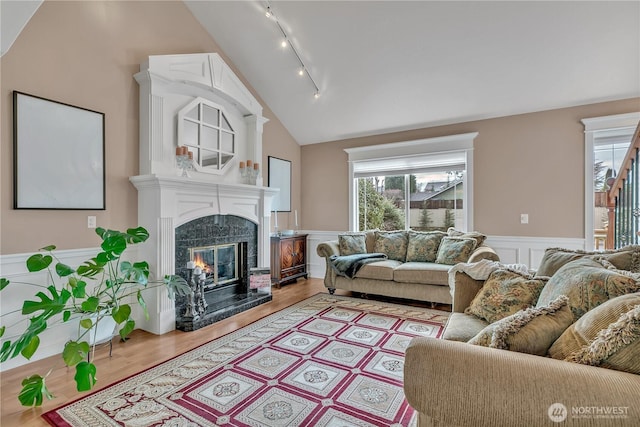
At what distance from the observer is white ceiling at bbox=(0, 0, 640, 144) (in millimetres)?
3105

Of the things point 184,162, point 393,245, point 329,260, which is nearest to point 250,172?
point 184,162

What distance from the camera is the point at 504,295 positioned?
6.29 ft

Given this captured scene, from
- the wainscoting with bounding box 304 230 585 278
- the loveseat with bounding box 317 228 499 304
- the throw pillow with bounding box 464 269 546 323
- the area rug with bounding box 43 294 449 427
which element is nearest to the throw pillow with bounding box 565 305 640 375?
the throw pillow with bounding box 464 269 546 323

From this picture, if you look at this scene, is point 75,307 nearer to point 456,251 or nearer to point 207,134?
point 207,134

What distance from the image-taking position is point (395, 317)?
3.41 m

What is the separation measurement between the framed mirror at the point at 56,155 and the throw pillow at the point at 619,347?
353 centimetres

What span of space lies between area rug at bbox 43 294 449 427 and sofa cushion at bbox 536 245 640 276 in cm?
122

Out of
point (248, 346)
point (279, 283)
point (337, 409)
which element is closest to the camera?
point (337, 409)

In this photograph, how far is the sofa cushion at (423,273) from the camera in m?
3.66

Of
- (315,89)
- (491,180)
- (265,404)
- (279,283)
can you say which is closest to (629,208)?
(491,180)

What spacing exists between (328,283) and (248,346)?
1.87m

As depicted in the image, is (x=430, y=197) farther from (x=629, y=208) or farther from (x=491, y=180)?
(x=629, y=208)

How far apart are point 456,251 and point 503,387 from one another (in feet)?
10.5

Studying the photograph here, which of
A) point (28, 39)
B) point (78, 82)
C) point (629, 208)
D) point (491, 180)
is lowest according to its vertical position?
point (629, 208)
